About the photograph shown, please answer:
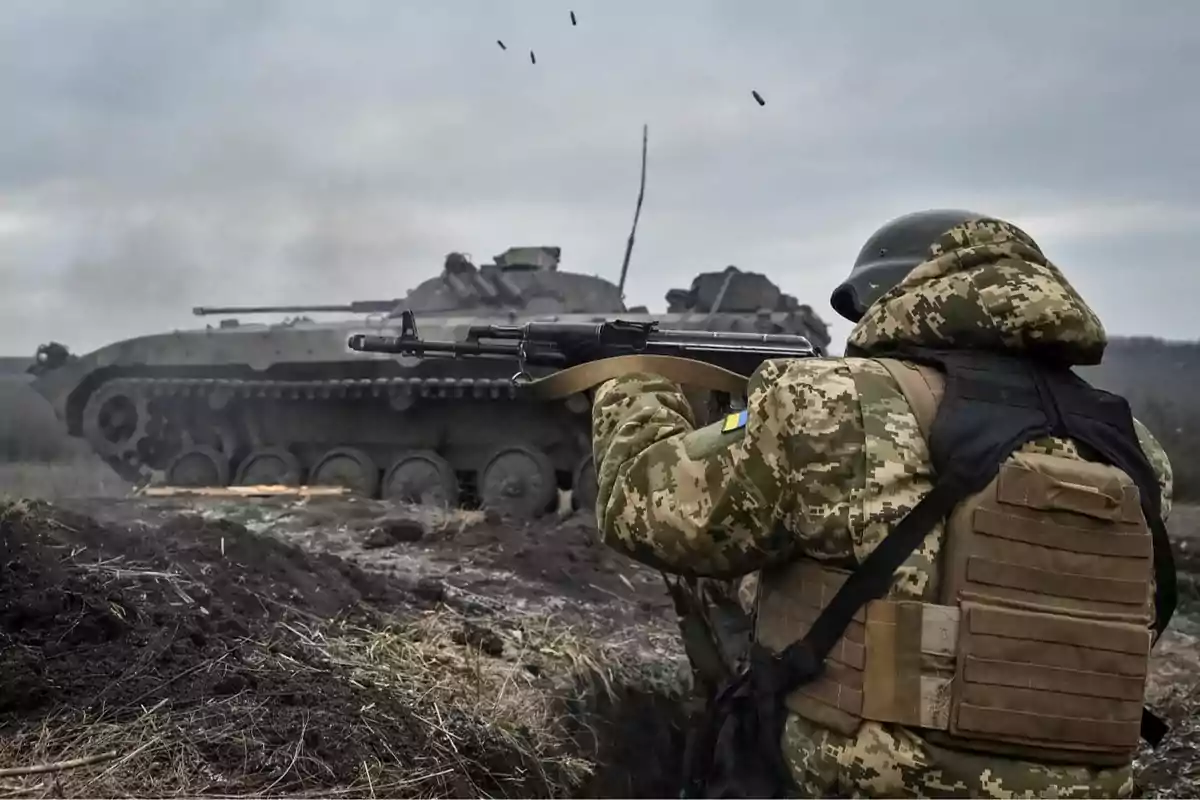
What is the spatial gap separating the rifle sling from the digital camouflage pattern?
398 mm

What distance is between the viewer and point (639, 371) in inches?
111

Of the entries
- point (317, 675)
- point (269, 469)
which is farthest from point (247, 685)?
point (269, 469)

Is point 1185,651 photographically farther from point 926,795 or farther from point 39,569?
point 39,569

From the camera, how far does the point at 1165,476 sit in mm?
2590

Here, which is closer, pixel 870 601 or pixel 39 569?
pixel 870 601

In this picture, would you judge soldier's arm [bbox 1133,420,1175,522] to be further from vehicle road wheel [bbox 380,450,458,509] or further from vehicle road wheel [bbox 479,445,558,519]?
vehicle road wheel [bbox 380,450,458,509]

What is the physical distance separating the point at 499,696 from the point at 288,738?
1.39m

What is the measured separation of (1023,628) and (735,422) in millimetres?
670

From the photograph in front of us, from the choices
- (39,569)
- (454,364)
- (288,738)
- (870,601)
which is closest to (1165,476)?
(870,601)

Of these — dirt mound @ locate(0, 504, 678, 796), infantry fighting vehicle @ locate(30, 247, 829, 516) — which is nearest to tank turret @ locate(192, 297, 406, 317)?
infantry fighting vehicle @ locate(30, 247, 829, 516)

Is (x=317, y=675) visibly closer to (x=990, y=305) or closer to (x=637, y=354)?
(x=637, y=354)

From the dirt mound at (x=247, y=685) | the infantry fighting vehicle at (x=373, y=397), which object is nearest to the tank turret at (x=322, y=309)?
the infantry fighting vehicle at (x=373, y=397)

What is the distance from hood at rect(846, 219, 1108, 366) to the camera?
223 cm

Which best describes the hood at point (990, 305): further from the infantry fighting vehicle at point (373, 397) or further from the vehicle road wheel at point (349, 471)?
the vehicle road wheel at point (349, 471)
